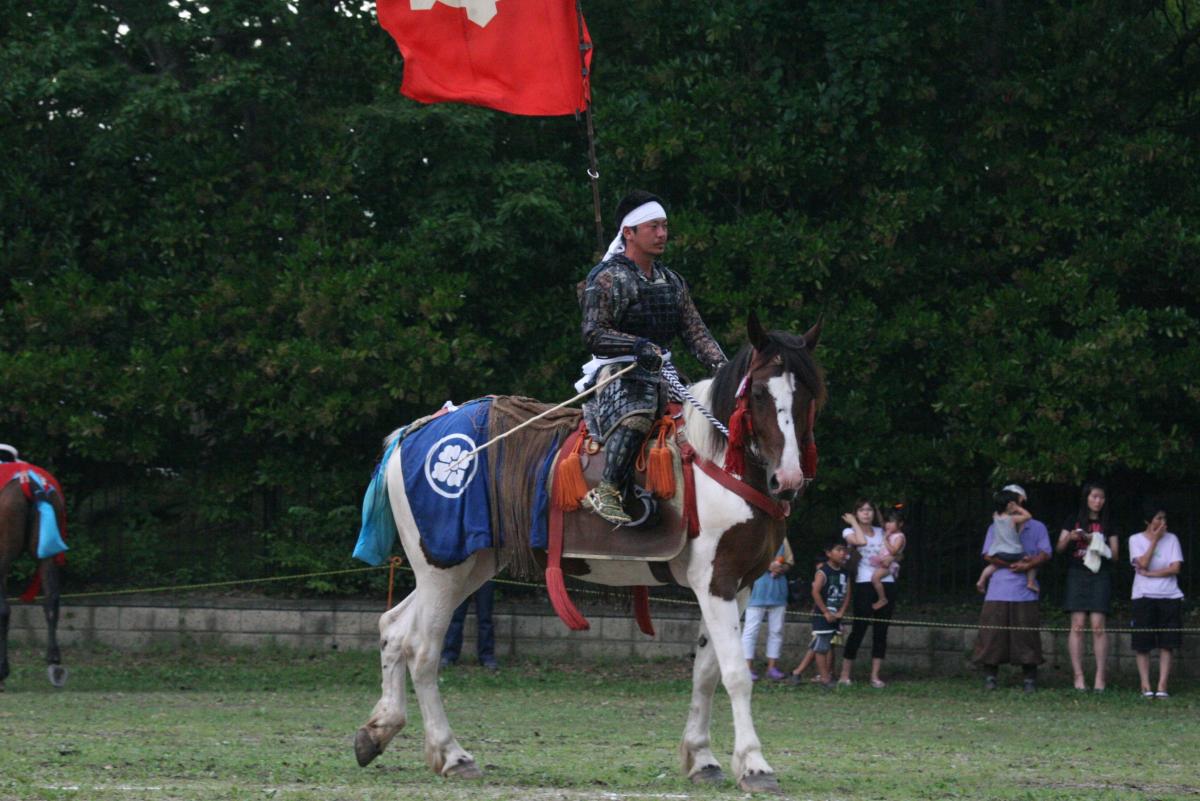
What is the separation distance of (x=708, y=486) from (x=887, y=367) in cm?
1022

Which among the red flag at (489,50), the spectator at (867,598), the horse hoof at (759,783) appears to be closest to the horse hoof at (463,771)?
the horse hoof at (759,783)

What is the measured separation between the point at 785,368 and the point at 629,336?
3.18 feet

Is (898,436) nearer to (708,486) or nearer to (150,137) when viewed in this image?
(150,137)

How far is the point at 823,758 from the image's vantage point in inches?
439

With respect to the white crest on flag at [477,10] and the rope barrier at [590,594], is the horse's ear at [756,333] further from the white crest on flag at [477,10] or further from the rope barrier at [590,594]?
the rope barrier at [590,594]

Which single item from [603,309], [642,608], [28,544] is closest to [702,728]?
[642,608]

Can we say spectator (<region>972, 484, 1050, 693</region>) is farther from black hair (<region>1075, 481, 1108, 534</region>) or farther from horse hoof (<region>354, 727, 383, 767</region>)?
horse hoof (<region>354, 727, 383, 767</region>)

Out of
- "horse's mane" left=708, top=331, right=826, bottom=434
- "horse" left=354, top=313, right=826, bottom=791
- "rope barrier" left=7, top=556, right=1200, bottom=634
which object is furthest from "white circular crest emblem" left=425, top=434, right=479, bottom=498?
"rope barrier" left=7, top=556, right=1200, bottom=634

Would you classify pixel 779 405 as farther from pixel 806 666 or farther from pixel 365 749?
pixel 806 666

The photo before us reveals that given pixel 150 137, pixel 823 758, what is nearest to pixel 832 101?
pixel 150 137

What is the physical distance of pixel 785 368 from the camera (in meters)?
9.13

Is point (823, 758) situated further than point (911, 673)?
No

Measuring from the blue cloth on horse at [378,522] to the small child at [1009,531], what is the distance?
897 cm

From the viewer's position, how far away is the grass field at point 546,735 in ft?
29.6
